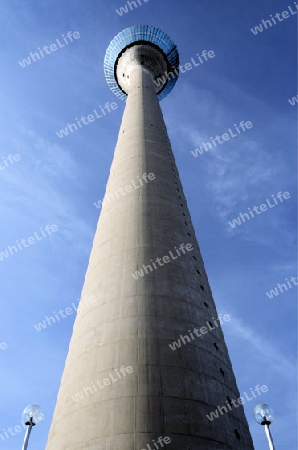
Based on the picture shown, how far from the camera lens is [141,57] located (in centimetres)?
4725

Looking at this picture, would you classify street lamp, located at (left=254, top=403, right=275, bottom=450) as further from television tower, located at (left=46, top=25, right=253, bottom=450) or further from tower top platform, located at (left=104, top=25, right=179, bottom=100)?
tower top platform, located at (left=104, top=25, right=179, bottom=100)

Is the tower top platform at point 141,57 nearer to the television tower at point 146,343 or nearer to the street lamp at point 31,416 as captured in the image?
the television tower at point 146,343

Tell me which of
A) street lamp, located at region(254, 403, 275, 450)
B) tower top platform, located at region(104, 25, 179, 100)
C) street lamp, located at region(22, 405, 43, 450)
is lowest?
street lamp, located at region(22, 405, 43, 450)

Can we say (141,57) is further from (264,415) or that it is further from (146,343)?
(264,415)

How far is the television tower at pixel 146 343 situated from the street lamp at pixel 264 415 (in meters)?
1.15

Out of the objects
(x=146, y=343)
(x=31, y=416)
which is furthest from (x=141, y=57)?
(x=31, y=416)

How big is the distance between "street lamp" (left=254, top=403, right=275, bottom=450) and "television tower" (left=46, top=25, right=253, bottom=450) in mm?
1154

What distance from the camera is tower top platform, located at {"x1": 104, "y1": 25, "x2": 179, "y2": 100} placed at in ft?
155

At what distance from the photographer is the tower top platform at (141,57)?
4731 centimetres

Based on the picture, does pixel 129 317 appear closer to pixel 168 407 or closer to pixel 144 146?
pixel 168 407

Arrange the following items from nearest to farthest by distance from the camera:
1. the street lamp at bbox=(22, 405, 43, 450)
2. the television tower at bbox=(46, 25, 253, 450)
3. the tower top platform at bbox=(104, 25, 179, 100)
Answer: the television tower at bbox=(46, 25, 253, 450), the street lamp at bbox=(22, 405, 43, 450), the tower top platform at bbox=(104, 25, 179, 100)

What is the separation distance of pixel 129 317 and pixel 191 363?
3111 millimetres

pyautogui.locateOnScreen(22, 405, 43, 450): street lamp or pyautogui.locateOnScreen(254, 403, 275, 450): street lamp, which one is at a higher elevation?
pyautogui.locateOnScreen(254, 403, 275, 450): street lamp

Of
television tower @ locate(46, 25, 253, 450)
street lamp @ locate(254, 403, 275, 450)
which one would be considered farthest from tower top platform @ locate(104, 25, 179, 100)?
street lamp @ locate(254, 403, 275, 450)
